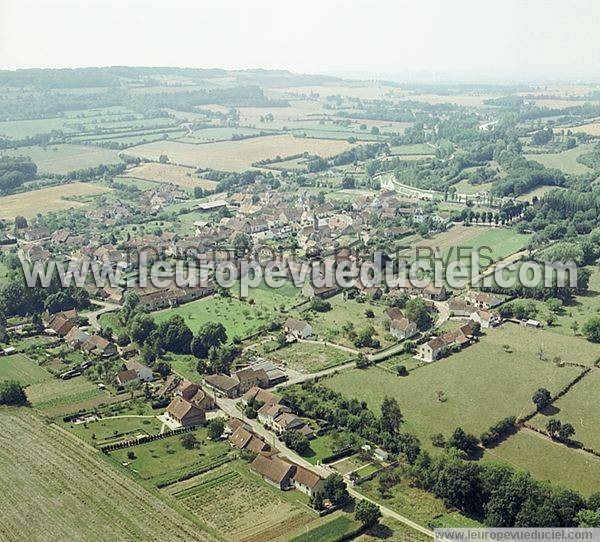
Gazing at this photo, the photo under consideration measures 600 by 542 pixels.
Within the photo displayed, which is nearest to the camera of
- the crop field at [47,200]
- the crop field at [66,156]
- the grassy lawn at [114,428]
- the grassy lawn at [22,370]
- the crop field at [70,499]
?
the crop field at [70,499]

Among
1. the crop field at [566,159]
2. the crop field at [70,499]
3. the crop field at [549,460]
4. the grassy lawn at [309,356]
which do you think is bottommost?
the crop field at [549,460]

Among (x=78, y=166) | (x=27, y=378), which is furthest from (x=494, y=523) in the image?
(x=78, y=166)

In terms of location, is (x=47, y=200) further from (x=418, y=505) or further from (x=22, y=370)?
(x=418, y=505)

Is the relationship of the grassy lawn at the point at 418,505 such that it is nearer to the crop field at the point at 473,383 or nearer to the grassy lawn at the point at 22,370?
the crop field at the point at 473,383

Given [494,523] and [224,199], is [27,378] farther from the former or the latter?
[224,199]

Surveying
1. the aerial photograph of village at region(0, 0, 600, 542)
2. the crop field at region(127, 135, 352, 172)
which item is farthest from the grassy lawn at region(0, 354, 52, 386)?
the crop field at region(127, 135, 352, 172)

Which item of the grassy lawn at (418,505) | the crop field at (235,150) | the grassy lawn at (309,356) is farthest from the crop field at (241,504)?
the crop field at (235,150)

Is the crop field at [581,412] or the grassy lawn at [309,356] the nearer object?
the crop field at [581,412]

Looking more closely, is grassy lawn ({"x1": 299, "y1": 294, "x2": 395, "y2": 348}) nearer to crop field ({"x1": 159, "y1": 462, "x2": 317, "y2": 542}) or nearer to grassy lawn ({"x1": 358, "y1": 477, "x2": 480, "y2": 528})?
grassy lawn ({"x1": 358, "y1": 477, "x2": 480, "y2": 528})
